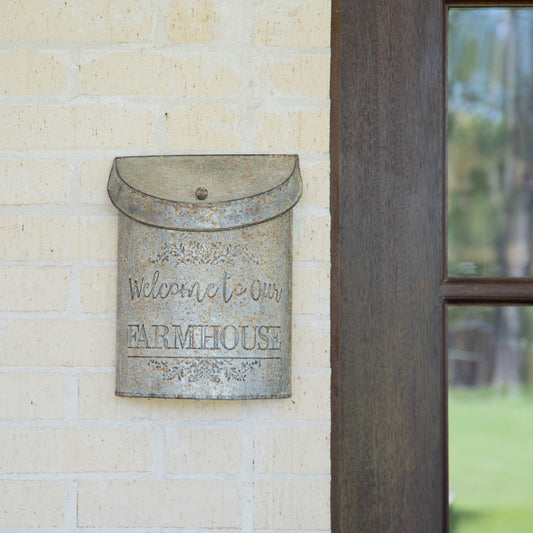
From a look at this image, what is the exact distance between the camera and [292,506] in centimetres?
117

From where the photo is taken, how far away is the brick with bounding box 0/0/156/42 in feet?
3.92

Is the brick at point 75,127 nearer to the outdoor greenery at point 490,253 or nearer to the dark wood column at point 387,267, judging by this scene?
the dark wood column at point 387,267

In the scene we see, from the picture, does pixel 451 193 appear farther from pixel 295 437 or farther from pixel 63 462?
pixel 63 462

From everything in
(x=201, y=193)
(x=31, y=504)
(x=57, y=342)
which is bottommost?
(x=31, y=504)

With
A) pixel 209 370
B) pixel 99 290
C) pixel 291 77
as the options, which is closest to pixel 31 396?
pixel 99 290

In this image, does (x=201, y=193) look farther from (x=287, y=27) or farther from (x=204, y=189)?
(x=287, y=27)

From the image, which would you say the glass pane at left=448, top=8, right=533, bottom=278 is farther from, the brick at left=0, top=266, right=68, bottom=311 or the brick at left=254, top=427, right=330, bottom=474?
the brick at left=0, top=266, right=68, bottom=311

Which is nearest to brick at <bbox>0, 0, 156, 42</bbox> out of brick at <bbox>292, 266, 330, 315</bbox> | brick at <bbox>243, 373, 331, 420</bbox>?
brick at <bbox>292, 266, 330, 315</bbox>

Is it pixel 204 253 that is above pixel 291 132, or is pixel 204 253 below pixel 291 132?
below

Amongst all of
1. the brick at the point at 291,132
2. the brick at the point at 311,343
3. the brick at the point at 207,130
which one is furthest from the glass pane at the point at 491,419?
the brick at the point at 207,130

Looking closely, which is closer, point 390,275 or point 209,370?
point 209,370

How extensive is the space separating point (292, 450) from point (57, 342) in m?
0.40

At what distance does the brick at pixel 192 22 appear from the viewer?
3.91 ft

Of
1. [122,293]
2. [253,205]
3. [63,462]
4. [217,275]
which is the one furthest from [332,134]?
[63,462]
